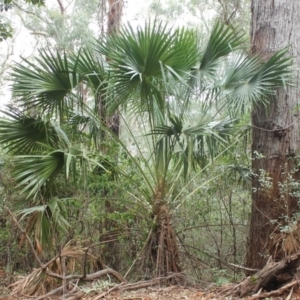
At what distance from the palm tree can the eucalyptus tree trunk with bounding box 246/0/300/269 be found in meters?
0.24

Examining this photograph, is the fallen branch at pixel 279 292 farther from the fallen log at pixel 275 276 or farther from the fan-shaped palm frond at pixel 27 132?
the fan-shaped palm frond at pixel 27 132

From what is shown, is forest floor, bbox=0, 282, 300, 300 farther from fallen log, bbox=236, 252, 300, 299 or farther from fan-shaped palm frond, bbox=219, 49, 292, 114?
fan-shaped palm frond, bbox=219, 49, 292, 114

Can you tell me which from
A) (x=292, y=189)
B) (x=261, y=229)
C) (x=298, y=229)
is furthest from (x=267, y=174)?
(x=298, y=229)

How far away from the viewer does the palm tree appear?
4574 millimetres

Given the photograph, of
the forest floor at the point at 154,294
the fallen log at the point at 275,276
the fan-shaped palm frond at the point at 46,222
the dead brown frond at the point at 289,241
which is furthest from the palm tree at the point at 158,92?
the fallen log at the point at 275,276

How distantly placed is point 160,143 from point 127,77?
33.9 inches

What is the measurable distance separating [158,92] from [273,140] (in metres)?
1.48

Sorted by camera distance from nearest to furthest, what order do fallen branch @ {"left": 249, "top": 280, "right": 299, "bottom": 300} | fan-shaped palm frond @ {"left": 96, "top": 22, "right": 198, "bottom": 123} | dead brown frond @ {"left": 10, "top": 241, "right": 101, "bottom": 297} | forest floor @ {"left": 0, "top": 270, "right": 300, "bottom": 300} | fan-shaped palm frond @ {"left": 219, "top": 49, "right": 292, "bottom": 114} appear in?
fallen branch @ {"left": 249, "top": 280, "right": 299, "bottom": 300} → forest floor @ {"left": 0, "top": 270, "right": 300, "bottom": 300} → dead brown frond @ {"left": 10, "top": 241, "right": 101, "bottom": 297} → fan-shaped palm frond @ {"left": 96, "top": 22, "right": 198, "bottom": 123} → fan-shaped palm frond @ {"left": 219, "top": 49, "right": 292, "bottom": 114}

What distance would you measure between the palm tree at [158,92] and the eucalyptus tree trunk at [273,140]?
0.78 feet

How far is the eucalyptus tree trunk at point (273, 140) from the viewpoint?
15.0 ft

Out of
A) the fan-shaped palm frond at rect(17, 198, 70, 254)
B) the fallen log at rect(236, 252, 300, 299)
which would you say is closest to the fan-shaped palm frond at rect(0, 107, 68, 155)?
the fan-shaped palm frond at rect(17, 198, 70, 254)

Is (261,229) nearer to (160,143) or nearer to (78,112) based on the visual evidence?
(160,143)

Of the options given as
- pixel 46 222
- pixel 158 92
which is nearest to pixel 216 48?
pixel 158 92

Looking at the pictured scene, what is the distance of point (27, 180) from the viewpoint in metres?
4.48
